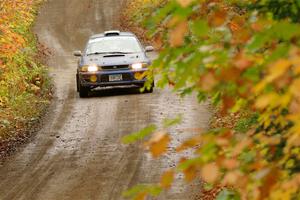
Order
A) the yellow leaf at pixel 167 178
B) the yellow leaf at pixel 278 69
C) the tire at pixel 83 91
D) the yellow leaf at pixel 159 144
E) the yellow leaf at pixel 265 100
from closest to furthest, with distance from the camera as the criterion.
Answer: the yellow leaf at pixel 278 69
the yellow leaf at pixel 265 100
the yellow leaf at pixel 159 144
the yellow leaf at pixel 167 178
the tire at pixel 83 91

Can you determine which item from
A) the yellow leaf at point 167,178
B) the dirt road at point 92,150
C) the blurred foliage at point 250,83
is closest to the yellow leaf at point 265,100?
the blurred foliage at point 250,83

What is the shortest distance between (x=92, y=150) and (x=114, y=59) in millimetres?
6012

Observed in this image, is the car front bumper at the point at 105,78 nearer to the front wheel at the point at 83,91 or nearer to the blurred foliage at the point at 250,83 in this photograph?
the front wheel at the point at 83,91

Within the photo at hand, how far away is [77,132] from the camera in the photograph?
50.4ft

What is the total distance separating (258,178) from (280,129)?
1.04 m

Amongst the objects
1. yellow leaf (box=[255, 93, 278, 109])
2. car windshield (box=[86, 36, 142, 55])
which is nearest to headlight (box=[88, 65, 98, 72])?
car windshield (box=[86, 36, 142, 55])

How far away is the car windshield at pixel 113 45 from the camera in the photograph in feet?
64.7

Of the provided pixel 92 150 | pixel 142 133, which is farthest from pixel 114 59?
pixel 142 133

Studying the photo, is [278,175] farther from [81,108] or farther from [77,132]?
[81,108]

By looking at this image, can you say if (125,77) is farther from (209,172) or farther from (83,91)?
(209,172)

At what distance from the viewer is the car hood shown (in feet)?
62.4

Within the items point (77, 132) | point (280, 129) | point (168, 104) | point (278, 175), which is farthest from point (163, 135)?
point (168, 104)

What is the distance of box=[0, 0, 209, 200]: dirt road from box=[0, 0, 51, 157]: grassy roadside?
1.42 ft

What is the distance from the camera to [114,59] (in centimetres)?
1919
